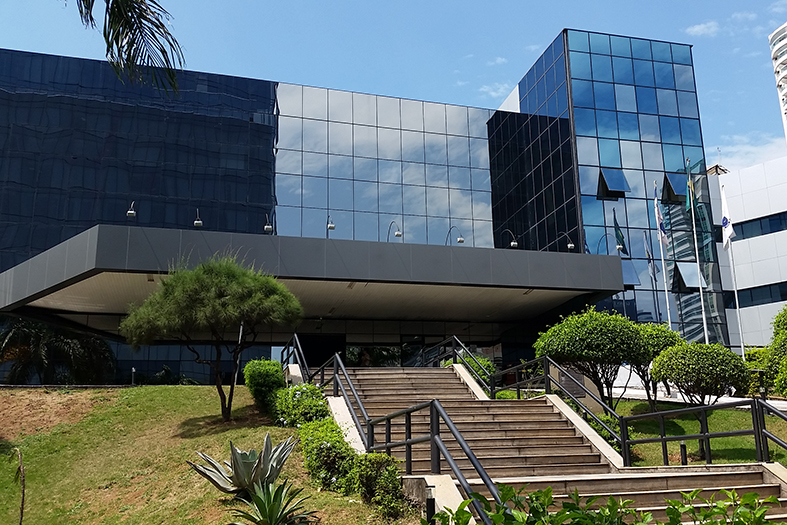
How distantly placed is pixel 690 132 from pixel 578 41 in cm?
706

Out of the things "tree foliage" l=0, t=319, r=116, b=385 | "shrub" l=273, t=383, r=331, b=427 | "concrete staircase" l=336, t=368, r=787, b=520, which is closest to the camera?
"concrete staircase" l=336, t=368, r=787, b=520

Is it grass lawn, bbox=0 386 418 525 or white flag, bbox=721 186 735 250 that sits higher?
white flag, bbox=721 186 735 250

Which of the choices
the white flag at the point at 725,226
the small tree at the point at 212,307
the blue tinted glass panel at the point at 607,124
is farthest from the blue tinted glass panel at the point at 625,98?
the small tree at the point at 212,307

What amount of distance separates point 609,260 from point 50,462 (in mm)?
17664

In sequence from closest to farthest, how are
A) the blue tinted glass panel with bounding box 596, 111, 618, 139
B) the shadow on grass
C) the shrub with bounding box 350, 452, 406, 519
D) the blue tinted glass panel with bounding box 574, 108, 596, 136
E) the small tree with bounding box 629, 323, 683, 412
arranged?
the shrub with bounding box 350, 452, 406, 519, the shadow on grass, the small tree with bounding box 629, 323, 683, 412, the blue tinted glass panel with bounding box 574, 108, 596, 136, the blue tinted glass panel with bounding box 596, 111, 618, 139

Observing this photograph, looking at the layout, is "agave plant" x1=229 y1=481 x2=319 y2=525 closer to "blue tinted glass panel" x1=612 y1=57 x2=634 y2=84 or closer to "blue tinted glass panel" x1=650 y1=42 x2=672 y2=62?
"blue tinted glass panel" x1=612 y1=57 x2=634 y2=84

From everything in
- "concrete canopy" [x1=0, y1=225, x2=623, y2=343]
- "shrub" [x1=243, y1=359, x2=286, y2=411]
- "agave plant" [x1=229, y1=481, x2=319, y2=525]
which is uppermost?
"concrete canopy" [x1=0, y1=225, x2=623, y2=343]

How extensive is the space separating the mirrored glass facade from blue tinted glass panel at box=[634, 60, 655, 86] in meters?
0.05

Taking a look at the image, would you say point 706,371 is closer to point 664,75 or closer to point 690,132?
point 690,132

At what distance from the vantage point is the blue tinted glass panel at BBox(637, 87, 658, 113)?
1302 inches

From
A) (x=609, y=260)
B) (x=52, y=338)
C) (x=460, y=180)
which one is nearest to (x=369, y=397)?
(x=609, y=260)

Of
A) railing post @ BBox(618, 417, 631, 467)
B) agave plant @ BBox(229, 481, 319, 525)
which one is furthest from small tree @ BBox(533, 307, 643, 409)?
agave plant @ BBox(229, 481, 319, 525)

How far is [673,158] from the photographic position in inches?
1292

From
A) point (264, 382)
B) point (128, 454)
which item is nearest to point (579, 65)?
point (264, 382)
